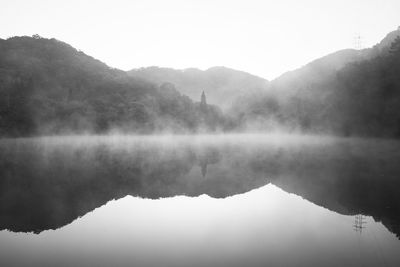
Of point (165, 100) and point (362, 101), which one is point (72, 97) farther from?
point (362, 101)

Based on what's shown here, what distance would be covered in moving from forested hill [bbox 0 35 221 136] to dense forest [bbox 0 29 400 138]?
0.29m

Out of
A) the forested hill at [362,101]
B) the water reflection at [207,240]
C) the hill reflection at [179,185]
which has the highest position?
the forested hill at [362,101]

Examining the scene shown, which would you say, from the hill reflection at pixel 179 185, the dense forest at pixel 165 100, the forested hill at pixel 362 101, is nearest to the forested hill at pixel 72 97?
the dense forest at pixel 165 100

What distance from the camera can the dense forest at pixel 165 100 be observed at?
5144 centimetres

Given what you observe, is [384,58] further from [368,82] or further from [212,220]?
[212,220]

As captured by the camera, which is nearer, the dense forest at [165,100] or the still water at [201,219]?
the still water at [201,219]

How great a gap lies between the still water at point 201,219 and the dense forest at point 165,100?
3658 centimetres

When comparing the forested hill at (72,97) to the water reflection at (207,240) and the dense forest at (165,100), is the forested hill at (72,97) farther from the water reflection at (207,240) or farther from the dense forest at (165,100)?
the water reflection at (207,240)

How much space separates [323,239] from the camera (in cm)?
863

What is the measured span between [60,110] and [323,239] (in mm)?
92999

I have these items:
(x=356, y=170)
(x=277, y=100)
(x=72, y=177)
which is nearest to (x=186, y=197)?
(x=72, y=177)

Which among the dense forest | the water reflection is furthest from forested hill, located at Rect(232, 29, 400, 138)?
the water reflection

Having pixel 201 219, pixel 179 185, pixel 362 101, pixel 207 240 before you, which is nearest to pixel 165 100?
pixel 362 101

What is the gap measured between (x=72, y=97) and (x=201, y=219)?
341ft
